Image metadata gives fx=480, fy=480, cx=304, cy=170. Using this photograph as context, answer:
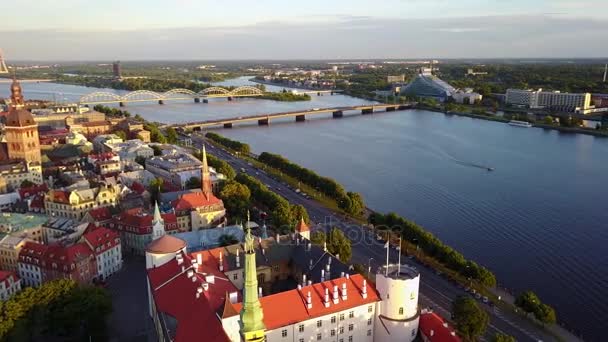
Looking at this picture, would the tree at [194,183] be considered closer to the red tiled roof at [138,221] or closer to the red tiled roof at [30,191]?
the red tiled roof at [138,221]

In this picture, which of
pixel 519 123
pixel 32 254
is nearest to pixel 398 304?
pixel 32 254

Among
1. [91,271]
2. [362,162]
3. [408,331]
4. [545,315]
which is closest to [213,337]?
[408,331]

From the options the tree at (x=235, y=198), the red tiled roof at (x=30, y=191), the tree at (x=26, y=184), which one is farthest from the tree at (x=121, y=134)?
the tree at (x=235, y=198)

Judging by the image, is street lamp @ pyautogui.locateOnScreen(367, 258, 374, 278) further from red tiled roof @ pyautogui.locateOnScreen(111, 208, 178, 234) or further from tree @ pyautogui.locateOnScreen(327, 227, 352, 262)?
red tiled roof @ pyautogui.locateOnScreen(111, 208, 178, 234)

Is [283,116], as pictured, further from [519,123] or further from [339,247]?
[339,247]

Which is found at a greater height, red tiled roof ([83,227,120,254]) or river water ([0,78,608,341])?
red tiled roof ([83,227,120,254])

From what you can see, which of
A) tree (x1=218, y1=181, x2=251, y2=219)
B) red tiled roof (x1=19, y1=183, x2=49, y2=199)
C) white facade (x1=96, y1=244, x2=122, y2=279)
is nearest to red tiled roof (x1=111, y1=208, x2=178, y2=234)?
white facade (x1=96, y1=244, x2=122, y2=279)
